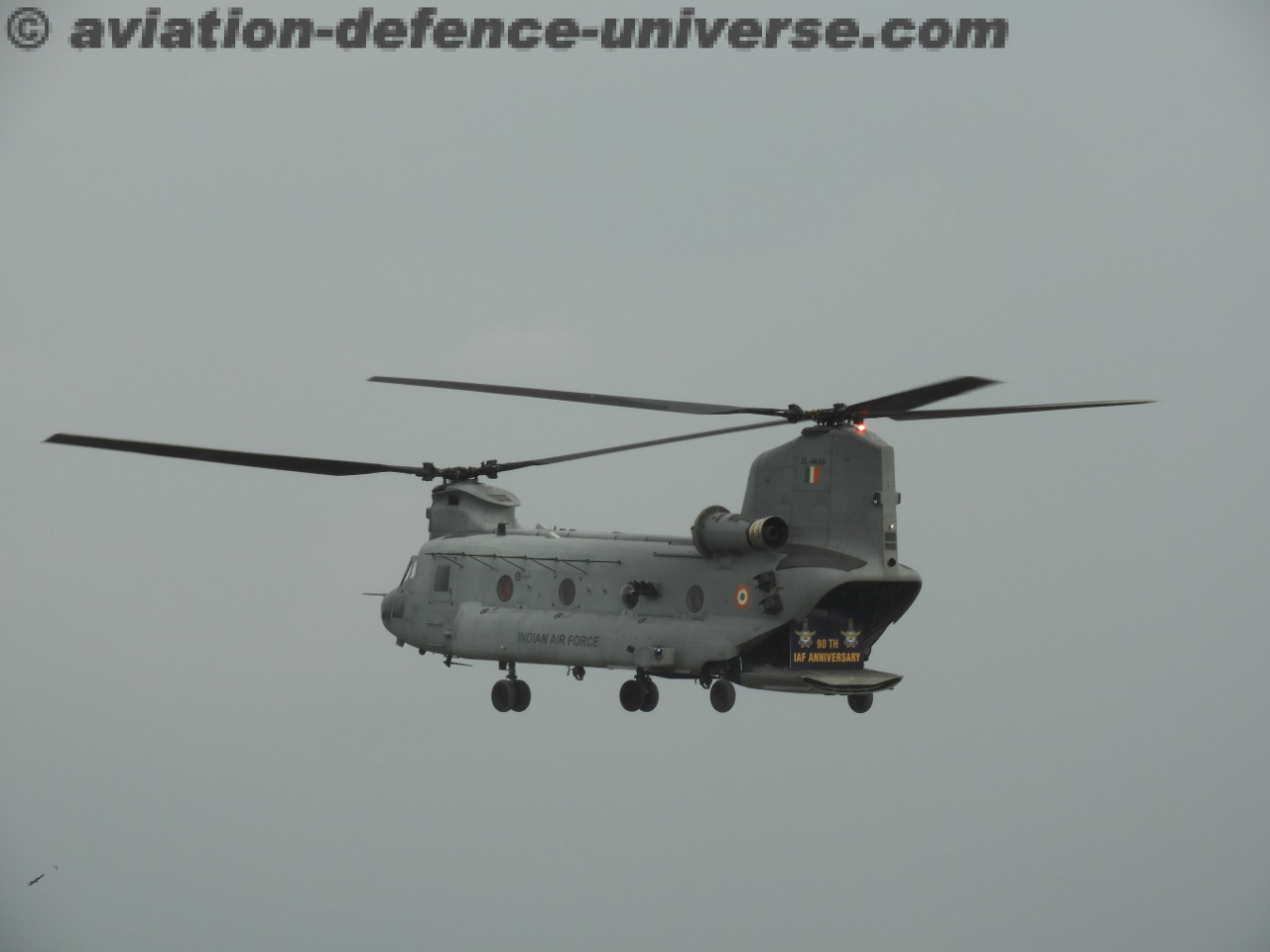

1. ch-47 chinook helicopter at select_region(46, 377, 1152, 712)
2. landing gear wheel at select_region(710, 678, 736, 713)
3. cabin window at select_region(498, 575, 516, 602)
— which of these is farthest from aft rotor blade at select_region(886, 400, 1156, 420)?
cabin window at select_region(498, 575, 516, 602)

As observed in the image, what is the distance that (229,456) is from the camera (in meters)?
34.3

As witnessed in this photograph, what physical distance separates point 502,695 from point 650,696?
4048mm

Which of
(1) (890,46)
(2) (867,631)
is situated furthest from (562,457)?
(1) (890,46)

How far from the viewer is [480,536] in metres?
37.5

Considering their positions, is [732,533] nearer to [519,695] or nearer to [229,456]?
[519,695]

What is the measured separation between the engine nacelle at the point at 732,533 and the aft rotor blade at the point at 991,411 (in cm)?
264

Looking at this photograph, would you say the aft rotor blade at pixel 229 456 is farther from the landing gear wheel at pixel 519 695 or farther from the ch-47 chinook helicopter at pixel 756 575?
the landing gear wheel at pixel 519 695

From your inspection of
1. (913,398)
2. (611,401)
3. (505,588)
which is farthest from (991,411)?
(505,588)

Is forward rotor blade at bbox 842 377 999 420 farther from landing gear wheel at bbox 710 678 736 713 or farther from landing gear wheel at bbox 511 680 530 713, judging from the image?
landing gear wheel at bbox 511 680 530 713

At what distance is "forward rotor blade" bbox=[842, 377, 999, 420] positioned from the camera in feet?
91.4

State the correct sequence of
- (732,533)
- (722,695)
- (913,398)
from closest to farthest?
(913,398) → (722,695) → (732,533)

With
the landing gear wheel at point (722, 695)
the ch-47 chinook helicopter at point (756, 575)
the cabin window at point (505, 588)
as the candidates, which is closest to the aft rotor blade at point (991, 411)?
the ch-47 chinook helicopter at point (756, 575)

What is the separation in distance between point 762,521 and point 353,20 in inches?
452

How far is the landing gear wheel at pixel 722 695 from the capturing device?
1224 inches
